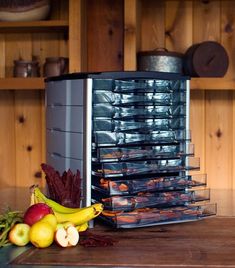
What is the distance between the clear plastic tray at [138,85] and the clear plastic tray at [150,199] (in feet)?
1.10

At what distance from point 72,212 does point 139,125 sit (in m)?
0.40

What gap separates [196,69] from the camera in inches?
104

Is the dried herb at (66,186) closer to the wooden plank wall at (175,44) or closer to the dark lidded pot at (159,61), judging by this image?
the dark lidded pot at (159,61)

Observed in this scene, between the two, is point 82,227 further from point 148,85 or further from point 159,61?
point 159,61

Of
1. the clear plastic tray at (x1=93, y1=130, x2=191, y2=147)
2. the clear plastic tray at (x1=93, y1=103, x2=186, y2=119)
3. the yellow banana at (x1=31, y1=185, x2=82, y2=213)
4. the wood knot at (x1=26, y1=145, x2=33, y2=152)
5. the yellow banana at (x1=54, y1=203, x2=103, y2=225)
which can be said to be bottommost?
the yellow banana at (x1=54, y1=203, x2=103, y2=225)

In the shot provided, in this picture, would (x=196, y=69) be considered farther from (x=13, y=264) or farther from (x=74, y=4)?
(x=13, y=264)

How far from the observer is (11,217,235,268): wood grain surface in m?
1.37

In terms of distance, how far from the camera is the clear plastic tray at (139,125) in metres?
1.78

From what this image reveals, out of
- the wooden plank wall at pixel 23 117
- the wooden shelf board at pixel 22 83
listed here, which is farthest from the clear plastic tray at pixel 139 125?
the wooden plank wall at pixel 23 117

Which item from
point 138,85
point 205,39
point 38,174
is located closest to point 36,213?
point 138,85

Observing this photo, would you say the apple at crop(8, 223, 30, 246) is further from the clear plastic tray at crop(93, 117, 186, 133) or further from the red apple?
the clear plastic tray at crop(93, 117, 186, 133)

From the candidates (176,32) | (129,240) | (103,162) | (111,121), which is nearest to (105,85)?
(111,121)

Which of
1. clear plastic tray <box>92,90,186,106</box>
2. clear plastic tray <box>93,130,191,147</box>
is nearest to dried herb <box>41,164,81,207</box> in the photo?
clear plastic tray <box>93,130,191,147</box>

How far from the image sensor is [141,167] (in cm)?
179
